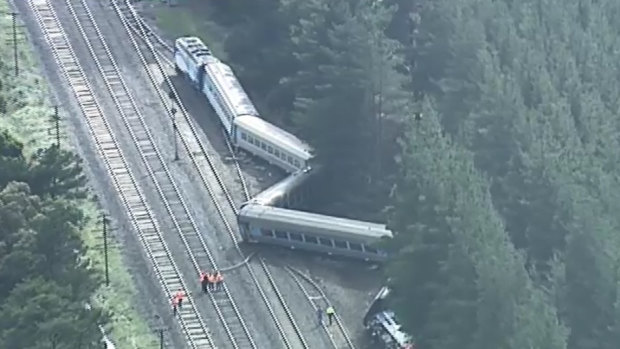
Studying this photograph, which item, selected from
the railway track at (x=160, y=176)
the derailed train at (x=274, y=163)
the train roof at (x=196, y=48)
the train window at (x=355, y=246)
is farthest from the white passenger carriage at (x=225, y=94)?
the train window at (x=355, y=246)

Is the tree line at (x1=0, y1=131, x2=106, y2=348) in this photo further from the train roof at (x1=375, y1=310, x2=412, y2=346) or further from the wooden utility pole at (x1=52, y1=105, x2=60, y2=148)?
the train roof at (x1=375, y1=310, x2=412, y2=346)

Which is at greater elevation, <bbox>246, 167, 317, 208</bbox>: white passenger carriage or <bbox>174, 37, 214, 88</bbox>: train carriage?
<bbox>174, 37, 214, 88</bbox>: train carriage

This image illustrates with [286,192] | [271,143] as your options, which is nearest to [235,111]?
[271,143]

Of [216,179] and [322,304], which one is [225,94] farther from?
[322,304]

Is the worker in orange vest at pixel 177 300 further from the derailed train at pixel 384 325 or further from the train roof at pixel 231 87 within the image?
the train roof at pixel 231 87

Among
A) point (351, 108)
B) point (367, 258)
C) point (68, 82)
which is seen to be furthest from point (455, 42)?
point (68, 82)

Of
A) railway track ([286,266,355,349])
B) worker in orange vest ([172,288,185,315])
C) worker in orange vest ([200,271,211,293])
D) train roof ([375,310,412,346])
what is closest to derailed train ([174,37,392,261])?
railway track ([286,266,355,349])
